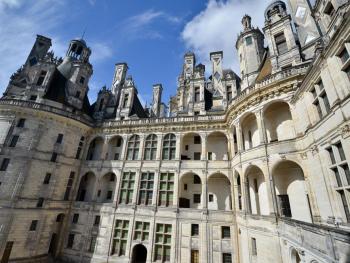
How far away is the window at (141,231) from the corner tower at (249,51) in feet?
64.9

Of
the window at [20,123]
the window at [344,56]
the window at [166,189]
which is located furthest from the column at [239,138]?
the window at [20,123]

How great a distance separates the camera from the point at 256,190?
17984mm

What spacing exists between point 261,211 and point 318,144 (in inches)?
314

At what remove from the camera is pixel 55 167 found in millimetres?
24156

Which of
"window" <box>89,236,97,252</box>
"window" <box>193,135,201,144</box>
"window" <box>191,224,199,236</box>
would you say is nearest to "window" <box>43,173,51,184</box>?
"window" <box>89,236,97,252</box>

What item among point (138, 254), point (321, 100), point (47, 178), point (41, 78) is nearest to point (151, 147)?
point (138, 254)

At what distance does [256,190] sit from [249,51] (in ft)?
53.2

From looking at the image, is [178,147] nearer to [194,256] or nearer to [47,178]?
[194,256]

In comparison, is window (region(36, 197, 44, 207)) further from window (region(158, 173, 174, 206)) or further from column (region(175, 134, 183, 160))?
column (region(175, 134, 183, 160))

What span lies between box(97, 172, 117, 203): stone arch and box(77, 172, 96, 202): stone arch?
1538 millimetres

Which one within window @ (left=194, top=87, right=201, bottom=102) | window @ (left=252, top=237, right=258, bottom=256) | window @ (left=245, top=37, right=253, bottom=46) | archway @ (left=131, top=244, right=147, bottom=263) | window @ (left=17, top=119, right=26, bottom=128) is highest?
window @ (left=245, top=37, right=253, bottom=46)

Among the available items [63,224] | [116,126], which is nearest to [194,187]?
[116,126]

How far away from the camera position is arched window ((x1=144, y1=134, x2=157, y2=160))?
25172 millimetres

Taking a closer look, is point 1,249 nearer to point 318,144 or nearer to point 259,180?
point 259,180
